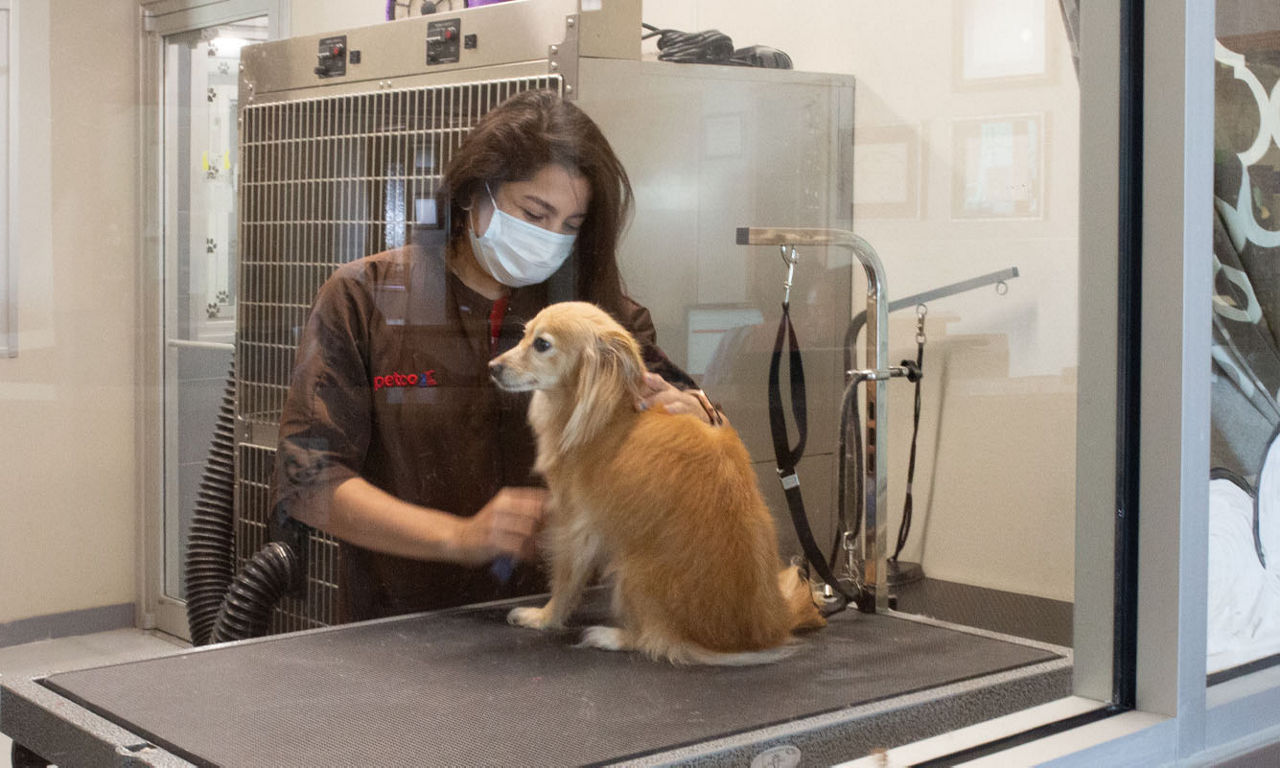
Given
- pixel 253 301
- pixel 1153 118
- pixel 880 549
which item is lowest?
pixel 880 549

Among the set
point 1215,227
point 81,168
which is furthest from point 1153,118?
point 81,168

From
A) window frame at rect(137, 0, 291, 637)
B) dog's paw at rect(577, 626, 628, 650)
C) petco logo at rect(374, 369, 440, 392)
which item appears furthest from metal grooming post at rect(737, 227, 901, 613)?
window frame at rect(137, 0, 291, 637)

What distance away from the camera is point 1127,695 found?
146 cm

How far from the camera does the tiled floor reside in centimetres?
82

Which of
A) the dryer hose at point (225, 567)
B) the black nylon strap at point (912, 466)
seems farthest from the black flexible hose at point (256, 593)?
the black nylon strap at point (912, 466)

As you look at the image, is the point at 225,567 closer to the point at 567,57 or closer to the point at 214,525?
the point at 214,525

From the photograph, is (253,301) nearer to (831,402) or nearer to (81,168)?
(81,168)

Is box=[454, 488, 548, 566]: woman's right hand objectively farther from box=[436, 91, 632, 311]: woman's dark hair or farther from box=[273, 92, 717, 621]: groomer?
box=[436, 91, 632, 311]: woman's dark hair

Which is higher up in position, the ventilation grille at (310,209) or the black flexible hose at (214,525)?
the ventilation grille at (310,209)

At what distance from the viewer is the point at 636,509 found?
1.29m

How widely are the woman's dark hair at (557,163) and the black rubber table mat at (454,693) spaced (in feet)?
1.25

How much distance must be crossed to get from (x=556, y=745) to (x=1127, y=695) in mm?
781

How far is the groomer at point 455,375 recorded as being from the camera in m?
1.08

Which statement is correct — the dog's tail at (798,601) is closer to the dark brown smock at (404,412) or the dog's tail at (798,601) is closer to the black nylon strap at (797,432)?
the black nylon strap at (797,432)
